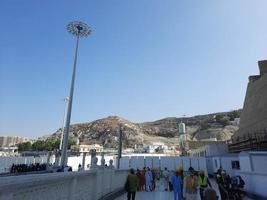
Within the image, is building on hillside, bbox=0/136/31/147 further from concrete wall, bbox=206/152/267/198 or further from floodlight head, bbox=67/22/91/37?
concrete wall, bbox=206/152/267/198

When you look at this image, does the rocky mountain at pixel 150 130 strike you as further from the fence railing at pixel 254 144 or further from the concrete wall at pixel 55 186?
the concrete wall at pixel 55 186

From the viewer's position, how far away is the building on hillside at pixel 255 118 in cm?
2550

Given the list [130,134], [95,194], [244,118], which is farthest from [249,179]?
[130,134]

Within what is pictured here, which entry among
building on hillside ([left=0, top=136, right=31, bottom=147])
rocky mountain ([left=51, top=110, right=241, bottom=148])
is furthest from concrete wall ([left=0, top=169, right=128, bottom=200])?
building on hillside ([left=0, top=136, right=31, bottom=147])

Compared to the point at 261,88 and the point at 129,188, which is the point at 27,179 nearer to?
the point at 129,188

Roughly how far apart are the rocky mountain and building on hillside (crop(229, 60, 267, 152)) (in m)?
76.0

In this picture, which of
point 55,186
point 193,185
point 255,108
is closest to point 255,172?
point 193,185

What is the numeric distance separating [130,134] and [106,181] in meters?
118

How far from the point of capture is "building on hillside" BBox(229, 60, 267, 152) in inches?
1004

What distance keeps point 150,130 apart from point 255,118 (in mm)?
126164

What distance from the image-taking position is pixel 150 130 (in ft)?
A: 506

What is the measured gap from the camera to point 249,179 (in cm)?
1173

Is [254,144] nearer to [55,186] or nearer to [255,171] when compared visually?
[255,171]

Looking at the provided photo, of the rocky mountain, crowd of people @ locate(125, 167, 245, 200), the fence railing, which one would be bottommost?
crowd of people @ locate(125, 167, 245, 200)
